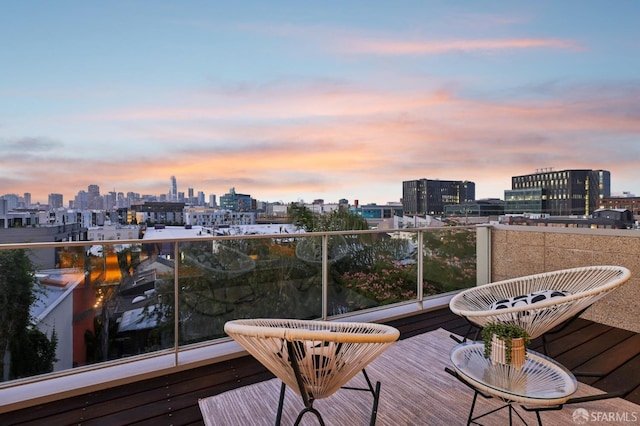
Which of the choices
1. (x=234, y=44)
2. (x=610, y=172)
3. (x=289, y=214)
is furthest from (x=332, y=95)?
(x=610, y=172)

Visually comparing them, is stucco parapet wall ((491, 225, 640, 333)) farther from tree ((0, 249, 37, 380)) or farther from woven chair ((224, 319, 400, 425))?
tree ((0, 249, 37, 380))

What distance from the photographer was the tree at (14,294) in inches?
89.6

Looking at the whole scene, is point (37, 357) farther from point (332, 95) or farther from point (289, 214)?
point (289, 214)

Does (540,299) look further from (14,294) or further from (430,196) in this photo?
(430,196)

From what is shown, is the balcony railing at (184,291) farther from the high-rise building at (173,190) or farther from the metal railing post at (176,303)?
the high-rise building at (173,190)

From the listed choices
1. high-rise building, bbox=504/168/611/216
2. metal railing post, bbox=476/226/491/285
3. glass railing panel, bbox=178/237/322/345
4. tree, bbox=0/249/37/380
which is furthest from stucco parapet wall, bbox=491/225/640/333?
tree, bbox=0/249/37/380

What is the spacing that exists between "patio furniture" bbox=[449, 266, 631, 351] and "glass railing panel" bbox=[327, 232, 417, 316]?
1.23 metres

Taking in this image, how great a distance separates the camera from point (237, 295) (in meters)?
3.11

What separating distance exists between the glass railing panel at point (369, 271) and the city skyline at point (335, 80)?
4.30 m

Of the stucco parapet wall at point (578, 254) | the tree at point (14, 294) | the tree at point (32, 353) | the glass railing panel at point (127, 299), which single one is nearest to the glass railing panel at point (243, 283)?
the glass railing panel at point (127, 299)

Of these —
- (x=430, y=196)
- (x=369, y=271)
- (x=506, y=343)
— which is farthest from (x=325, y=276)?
(x=430, y=196)

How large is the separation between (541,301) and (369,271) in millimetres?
1944

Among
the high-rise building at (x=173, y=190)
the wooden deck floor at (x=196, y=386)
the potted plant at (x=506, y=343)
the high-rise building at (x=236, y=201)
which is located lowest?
the wooden deck floor at (x=196, y=386)

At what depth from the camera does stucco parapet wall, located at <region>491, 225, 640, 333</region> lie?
361cm
